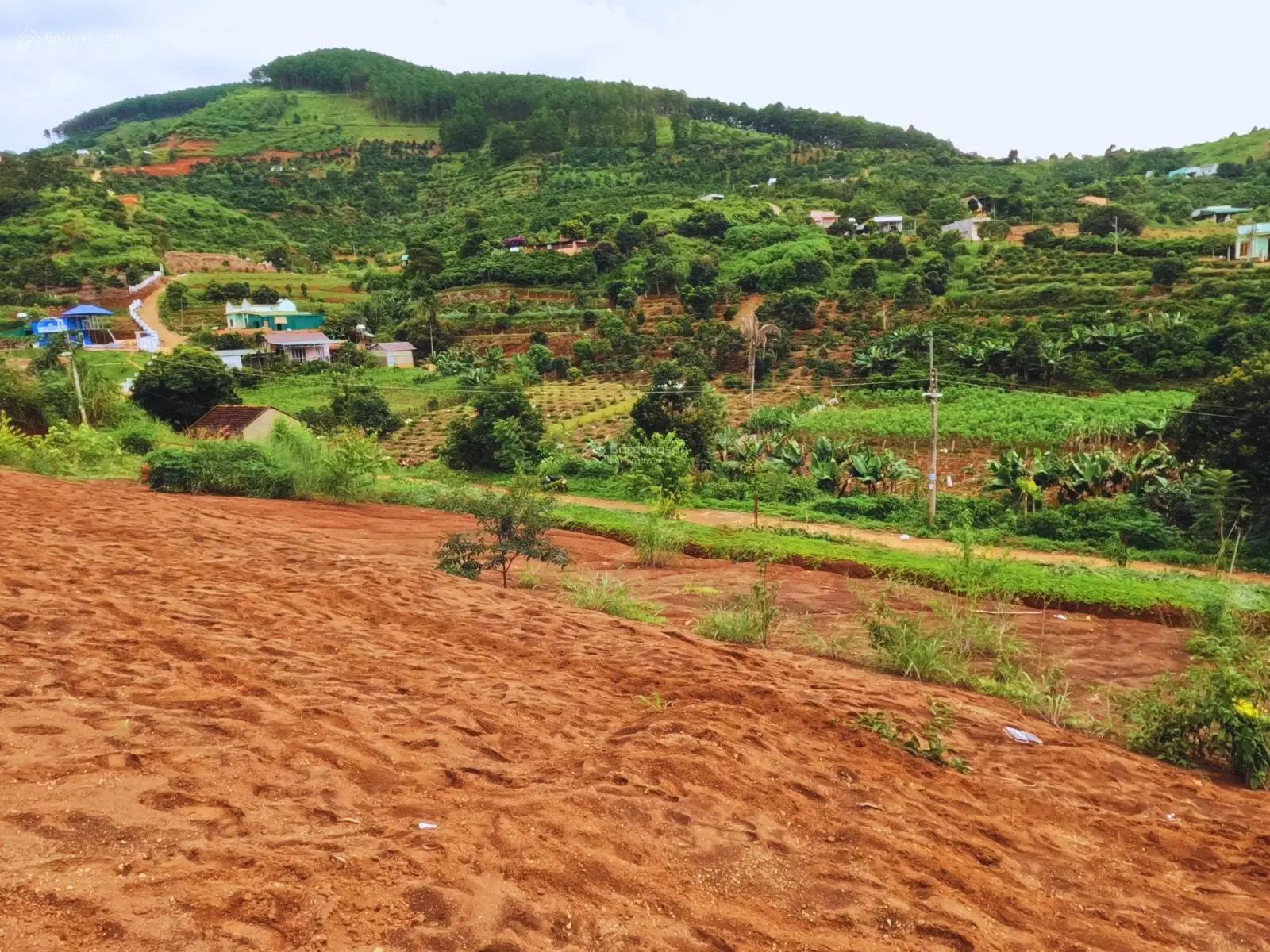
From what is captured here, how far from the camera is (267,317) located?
1971 inches

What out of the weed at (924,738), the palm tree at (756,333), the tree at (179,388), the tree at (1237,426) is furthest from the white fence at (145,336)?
the weed at (924,738)

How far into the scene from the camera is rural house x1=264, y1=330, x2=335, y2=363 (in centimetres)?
4509

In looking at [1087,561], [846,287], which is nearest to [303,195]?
[846,287]

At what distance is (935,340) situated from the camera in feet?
130

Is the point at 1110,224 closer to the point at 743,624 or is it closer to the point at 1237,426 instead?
the point at 1237,426

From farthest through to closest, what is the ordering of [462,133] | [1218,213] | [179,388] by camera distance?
[462,133] < [1218,213] < [179,388]

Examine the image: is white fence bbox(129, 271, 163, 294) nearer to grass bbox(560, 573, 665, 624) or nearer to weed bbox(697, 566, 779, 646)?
grass bbox(560, 573, 665, 624)

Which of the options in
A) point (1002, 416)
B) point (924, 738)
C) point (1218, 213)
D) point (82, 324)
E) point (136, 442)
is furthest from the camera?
point (1218, 213)

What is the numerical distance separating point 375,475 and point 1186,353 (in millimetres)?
33104

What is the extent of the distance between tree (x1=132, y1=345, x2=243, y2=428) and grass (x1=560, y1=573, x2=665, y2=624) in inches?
1068

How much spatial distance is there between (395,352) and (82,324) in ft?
55.1

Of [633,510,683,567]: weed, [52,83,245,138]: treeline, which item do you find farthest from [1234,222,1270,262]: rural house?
[52,83,245,138]: treeline

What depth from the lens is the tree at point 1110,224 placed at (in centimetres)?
5266

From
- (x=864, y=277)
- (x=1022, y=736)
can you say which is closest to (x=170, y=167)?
(x=864, y=277)
